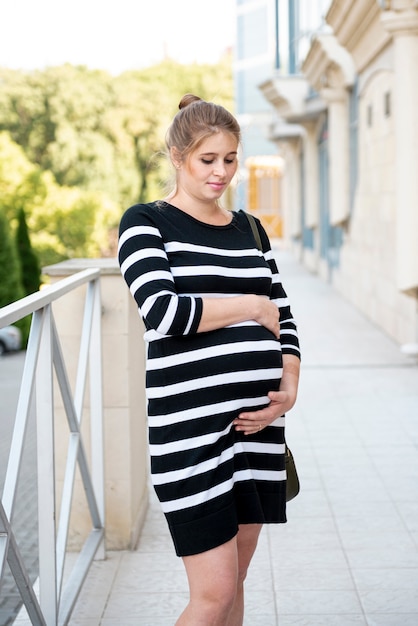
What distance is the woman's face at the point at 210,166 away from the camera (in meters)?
2.31

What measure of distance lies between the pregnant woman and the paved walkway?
1.17 meters

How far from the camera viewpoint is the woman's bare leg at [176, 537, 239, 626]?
225 centimetres

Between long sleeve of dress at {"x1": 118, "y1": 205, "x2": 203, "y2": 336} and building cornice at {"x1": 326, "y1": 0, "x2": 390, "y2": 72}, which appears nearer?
long sleeve of dress at {"x1": 118, "y1": 205, "x2": 203, "y2": 336}

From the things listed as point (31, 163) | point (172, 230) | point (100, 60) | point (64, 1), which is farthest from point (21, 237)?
point (172, 230)

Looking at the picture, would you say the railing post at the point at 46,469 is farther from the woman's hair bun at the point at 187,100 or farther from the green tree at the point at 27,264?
the green tree at the point at 27,264

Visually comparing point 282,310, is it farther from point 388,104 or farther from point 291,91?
point 291,91

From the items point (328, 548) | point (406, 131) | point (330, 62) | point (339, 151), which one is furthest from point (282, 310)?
point (339, 151)

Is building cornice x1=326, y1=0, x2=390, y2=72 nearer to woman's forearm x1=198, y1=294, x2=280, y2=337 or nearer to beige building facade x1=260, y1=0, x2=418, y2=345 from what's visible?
beige building facade x1=260, y1=0, x2=418, y2=345

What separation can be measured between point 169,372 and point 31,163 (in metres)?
41.5

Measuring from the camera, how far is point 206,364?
2.26m

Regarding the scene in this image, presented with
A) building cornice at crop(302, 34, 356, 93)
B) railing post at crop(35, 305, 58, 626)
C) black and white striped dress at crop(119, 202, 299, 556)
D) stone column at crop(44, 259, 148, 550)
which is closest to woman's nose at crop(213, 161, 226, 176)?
black and white striped dress at crop(119, 202, 299, 556)

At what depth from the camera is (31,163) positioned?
42656mm

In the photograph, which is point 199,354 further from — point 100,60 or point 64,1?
point 64,1

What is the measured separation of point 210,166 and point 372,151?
1056cm
